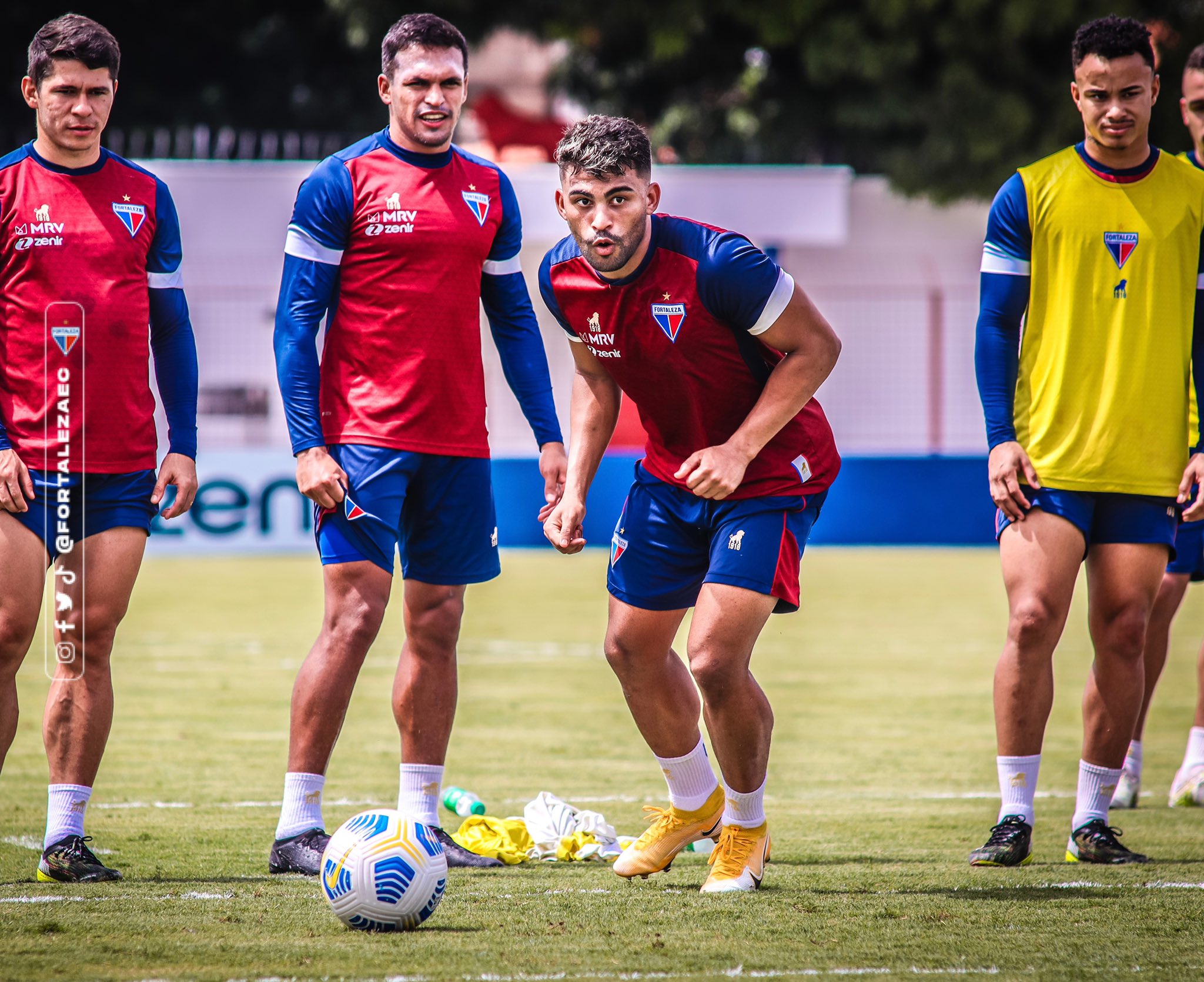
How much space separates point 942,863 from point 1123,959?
4.40 feet

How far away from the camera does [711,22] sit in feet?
75.4

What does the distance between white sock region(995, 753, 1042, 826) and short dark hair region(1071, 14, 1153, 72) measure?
90.0 inches

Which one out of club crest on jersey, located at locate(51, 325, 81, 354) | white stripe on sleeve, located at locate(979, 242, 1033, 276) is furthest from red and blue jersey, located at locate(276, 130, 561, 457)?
white stripe on sleeve, located at locate(979, 242, 1033, 276)

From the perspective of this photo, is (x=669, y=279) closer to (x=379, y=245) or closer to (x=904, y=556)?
(x=379, y=245)

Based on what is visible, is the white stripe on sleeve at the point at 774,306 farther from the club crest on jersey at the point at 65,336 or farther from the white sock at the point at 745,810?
the club crest on jersey at the point at 65,336

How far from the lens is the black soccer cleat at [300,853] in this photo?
4.95 m

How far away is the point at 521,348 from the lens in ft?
18.9

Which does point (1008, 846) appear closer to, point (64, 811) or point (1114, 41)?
point (1114, 41)

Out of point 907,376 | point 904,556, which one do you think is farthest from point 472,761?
point 904,556

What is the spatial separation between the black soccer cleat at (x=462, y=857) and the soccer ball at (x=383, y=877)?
0.99m

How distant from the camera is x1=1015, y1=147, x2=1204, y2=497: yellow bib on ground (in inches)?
206

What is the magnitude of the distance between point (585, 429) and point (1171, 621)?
8.80ft

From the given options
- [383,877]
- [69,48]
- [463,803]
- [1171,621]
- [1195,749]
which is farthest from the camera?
[1195,749]

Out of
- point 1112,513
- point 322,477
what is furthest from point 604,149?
point 1112,513
